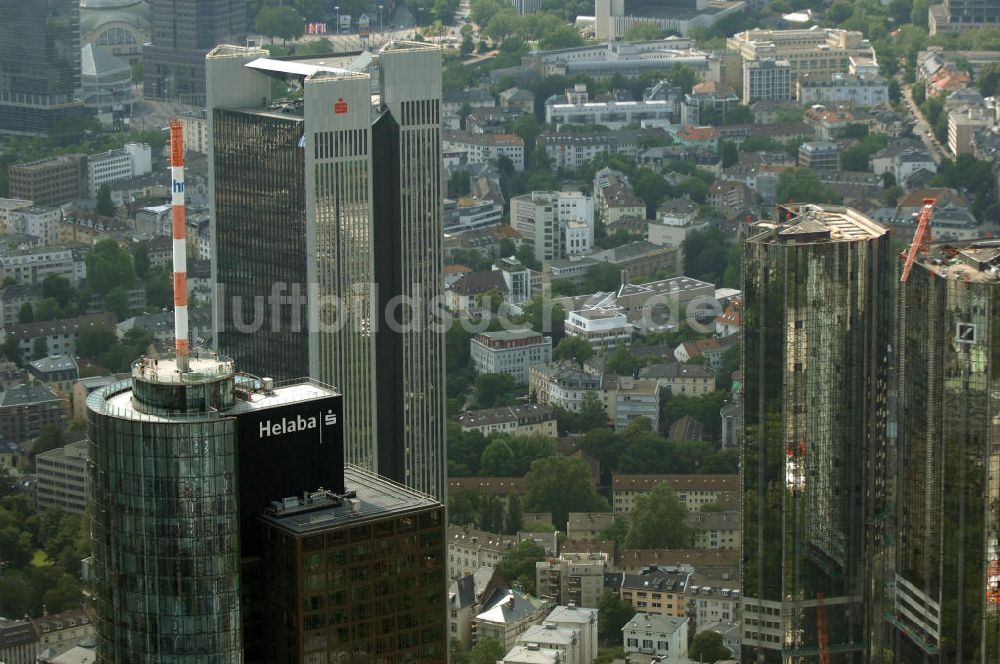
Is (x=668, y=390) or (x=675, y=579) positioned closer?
(x=675, y=579)

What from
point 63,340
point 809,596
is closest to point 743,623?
point 809,596

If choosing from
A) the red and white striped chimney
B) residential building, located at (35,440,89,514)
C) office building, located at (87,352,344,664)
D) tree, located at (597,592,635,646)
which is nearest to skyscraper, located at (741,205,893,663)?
tree, located at (597,592,635,646)

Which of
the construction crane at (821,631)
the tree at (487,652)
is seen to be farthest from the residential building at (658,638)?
the construction crane at (821,631)

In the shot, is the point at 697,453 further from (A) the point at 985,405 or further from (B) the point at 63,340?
(A) the point at 985,405

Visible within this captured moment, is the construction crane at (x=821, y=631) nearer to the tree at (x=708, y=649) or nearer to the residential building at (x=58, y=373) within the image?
the tree at (x=708, y=649)

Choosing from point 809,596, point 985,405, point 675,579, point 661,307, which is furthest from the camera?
point 661,307

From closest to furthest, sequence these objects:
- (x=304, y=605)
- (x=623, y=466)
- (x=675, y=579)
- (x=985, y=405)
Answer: (x=304, y=605) → (x=985, y=405) → (x=675, y=579) → (x=623, y=466)

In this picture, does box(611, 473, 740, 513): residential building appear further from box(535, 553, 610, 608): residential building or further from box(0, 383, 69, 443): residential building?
box(0, 383, 69, 443): residential building
